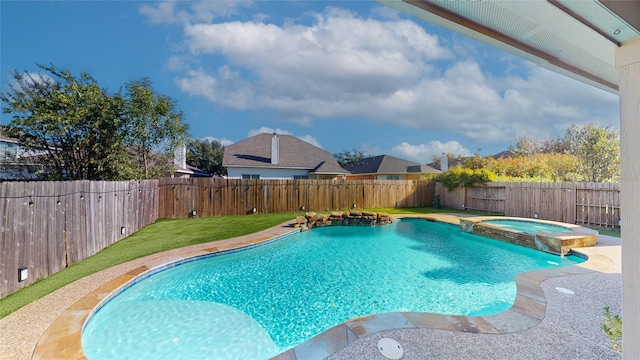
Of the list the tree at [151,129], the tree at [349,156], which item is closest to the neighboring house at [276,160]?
the tree at [151,129]

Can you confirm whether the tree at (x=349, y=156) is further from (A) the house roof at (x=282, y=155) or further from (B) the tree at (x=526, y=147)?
(A) the house roof at (x=282, y=155)

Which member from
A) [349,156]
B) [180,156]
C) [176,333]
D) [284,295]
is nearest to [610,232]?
[284,295]

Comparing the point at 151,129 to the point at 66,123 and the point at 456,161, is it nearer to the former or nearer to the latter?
the point at 66,123

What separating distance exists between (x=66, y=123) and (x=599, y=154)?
26.4 meters

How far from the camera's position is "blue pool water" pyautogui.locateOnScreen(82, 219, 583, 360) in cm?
395

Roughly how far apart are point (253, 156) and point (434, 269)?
660 inches

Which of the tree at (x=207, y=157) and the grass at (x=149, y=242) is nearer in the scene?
the grass at (x=149, y=242)

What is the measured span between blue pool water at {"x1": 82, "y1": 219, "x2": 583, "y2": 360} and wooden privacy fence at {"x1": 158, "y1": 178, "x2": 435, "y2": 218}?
6.17 metres

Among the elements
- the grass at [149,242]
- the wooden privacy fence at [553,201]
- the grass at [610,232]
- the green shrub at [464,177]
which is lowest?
the grass at [610,232]

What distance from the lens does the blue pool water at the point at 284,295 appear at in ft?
13.0

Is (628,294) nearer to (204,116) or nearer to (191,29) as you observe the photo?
(191,29)

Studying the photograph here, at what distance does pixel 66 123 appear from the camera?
9234mm

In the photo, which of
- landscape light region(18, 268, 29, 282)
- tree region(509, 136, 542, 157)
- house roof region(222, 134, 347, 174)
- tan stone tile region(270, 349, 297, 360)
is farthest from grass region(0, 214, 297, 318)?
tree region(509, 136, 542, 157)

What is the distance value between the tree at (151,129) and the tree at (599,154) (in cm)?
2406
